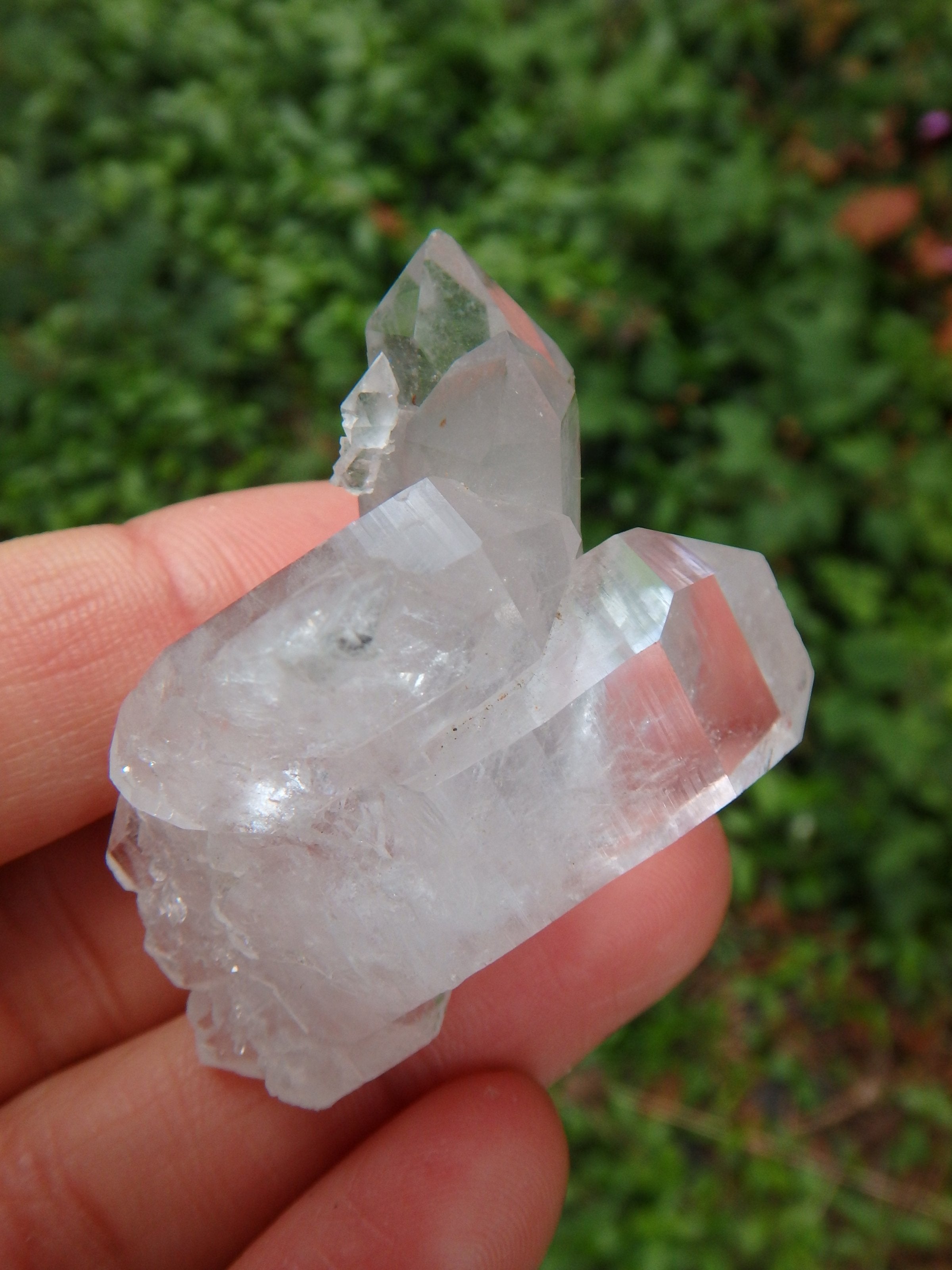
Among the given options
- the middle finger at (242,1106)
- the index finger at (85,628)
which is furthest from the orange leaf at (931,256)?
the index finger at (85,628)

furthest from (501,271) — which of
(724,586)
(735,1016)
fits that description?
(735,1016)

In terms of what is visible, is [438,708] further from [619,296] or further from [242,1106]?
[619,296]

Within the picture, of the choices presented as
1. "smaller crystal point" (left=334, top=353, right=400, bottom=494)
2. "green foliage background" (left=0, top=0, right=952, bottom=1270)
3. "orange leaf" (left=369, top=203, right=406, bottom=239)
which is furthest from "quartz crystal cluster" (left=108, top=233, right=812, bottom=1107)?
"orange leaf" (left=369, top=203, right=406, bottom=239)

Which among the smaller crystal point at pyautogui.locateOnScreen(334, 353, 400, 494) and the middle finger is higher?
the smaller crystal point at pyautogui.locateOnScreen(334, 353, 400, 494)

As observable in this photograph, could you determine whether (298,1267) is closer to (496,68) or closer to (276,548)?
(276,548)

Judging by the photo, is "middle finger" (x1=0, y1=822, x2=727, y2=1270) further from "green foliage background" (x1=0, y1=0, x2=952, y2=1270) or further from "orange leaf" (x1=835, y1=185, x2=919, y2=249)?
"orange leaf" (x1=835, y1=185, x2=919, y2=249)
